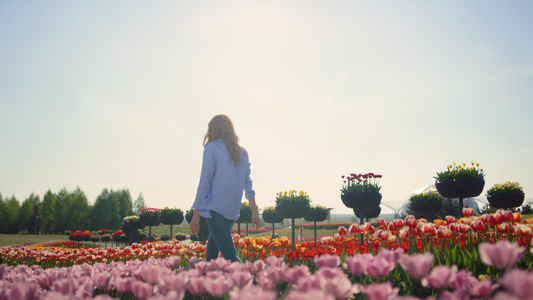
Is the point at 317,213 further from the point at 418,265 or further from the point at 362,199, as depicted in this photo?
the point at 418,265

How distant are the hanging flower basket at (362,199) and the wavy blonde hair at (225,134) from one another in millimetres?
4796

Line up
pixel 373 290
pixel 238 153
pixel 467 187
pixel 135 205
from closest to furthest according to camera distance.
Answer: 1. pixel 373 290
2. pixel 238 153
3. pixel 467 187
4. pixel 135 205

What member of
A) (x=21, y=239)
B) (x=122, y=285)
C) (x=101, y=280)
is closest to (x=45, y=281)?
(x=101, y=280)

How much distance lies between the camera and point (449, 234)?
370cm

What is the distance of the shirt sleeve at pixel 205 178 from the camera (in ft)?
14.0

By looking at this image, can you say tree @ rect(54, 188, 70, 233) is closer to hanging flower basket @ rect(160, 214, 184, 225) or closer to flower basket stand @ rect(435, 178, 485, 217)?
hanging flower basket @ rect(160, 214, 184, 225)

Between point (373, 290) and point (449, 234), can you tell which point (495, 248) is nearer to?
point (373, 290)

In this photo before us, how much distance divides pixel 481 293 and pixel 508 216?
279 centimetres

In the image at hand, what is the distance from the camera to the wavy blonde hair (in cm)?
457

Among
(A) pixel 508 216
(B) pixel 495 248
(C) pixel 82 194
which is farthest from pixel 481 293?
(C) pixel 82 194

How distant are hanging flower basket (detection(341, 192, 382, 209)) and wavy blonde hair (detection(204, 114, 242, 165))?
189 inches

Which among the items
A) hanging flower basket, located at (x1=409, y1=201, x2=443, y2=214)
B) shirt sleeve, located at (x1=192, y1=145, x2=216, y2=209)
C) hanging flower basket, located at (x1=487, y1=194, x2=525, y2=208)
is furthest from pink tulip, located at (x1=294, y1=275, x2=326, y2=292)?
hanging flower basket, located at (x1=487, y1=194, x2=525, y2=208)

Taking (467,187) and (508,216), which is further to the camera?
(467,187)

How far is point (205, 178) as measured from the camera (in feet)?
14.2
